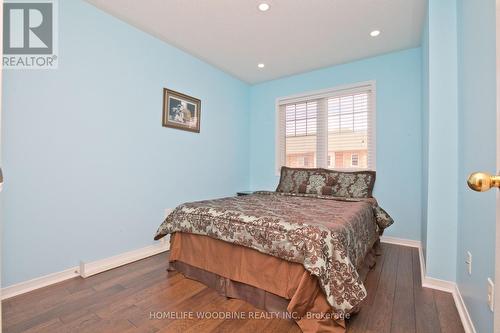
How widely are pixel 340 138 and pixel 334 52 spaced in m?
1.15

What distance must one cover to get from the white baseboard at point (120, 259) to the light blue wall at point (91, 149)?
7 cm

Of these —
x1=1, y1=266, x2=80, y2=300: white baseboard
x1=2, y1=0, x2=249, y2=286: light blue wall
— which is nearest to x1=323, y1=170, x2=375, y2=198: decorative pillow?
x1=2, y1=0, x2=249, y2=286: light blue wall

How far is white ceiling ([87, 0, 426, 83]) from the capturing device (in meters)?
2.31

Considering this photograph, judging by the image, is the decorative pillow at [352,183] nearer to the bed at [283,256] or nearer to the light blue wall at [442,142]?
the bed at [283,256]

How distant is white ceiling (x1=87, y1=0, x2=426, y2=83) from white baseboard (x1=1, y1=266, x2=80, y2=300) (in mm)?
2438

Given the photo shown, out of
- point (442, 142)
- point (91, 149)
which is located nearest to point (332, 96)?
point (442, 142)

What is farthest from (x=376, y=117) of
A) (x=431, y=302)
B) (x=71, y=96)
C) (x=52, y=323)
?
(x=52, y=323)

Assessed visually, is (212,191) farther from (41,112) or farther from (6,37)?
(6,37)

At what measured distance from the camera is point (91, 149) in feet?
7.55

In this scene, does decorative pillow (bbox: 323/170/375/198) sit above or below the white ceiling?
below

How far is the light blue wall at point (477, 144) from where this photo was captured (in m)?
1.17

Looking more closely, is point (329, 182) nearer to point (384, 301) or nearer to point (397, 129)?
point (397, 129)

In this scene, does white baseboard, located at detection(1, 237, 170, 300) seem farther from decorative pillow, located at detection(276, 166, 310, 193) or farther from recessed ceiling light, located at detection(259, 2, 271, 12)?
recessed ceiling light, located at detection(259, 2, 271, 12)

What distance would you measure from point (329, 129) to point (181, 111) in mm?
2123
